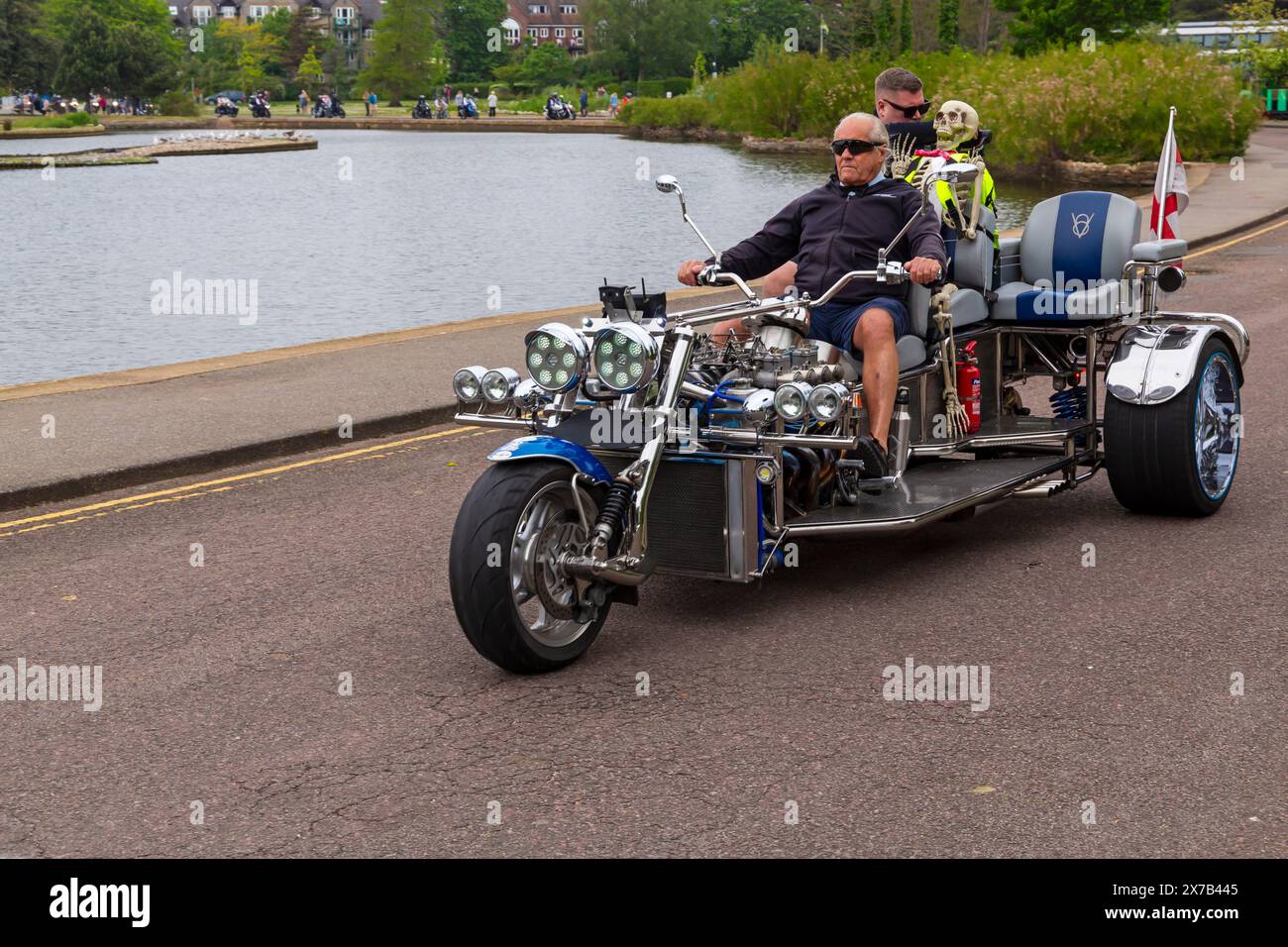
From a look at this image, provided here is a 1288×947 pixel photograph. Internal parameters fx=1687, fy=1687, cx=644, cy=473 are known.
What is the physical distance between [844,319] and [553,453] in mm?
1833

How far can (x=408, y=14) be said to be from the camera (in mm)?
134875

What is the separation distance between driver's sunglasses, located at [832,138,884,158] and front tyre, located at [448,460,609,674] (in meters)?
2.28

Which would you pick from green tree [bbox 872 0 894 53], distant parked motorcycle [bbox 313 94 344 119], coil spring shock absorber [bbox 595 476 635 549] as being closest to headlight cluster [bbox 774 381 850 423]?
coil spring shock absorber [bbox 595 476 635 549]

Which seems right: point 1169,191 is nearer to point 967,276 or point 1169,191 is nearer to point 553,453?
point 967,276

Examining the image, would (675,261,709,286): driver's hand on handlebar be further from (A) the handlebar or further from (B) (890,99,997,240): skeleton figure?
(B) (890,99,997,240): skeleton figure

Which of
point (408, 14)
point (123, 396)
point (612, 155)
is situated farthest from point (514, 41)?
point (123, 396)


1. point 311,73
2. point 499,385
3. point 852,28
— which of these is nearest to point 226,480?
point 499,385

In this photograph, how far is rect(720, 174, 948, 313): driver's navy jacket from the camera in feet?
23.9

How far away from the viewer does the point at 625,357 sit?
6027 millimetres

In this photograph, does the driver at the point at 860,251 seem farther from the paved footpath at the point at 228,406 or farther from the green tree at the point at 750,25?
the green tree at the point at 750,25

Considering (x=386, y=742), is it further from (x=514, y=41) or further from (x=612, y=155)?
(x=514, y=41)

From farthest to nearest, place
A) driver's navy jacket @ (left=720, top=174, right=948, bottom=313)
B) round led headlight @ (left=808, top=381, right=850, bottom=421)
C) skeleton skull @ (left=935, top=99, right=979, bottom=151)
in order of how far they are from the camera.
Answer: skeleton skull @ (left=935, top=99, right=979, bottom=151)
driver's navy jacket @ (left=720, top=174, right=948, bottom=313)
round led headlight @ (left=808, top=381, right=850, bottom=421)

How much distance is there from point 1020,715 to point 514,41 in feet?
560

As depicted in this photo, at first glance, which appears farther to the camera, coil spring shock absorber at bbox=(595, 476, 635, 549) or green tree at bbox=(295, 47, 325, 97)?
green tree at bbox=(295, 47, 325, 97)
